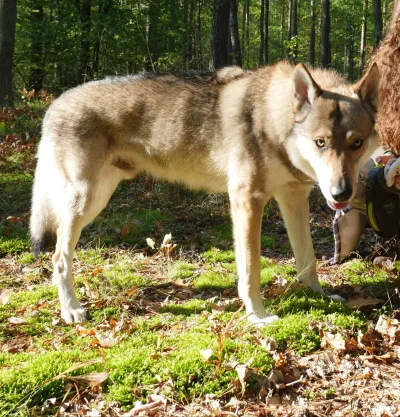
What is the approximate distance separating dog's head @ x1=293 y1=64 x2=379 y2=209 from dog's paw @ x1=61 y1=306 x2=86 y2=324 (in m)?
2.08

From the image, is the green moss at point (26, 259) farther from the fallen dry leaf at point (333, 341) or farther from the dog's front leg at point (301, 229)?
the fallen dry leaf at point (333, 341)

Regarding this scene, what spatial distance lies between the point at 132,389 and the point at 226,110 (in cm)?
226

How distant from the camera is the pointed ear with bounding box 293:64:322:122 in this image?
316cm

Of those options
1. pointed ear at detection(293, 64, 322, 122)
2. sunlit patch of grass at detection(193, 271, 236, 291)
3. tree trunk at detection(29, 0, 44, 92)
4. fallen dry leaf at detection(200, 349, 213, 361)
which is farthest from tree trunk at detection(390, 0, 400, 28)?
tree trunk at detection(29, 0, 44, 92)

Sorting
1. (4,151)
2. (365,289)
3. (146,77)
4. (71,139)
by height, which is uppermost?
(146,77)

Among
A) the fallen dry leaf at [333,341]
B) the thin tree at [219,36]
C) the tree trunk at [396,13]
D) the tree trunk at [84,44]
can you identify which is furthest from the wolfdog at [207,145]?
the tree trunk at [84,44]

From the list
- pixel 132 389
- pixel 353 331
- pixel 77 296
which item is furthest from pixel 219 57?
pixel 132 389

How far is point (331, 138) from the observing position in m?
2.99

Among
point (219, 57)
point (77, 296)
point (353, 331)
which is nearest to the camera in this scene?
point (353, 331)

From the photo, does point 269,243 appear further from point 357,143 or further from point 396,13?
point 396,13

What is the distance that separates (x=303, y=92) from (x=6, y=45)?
929 cm

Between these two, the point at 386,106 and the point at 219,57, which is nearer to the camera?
the point at 386,106

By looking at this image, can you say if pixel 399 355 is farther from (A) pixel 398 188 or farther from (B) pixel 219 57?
(B) pixel 219 57

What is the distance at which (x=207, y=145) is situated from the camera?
12.3 ft
